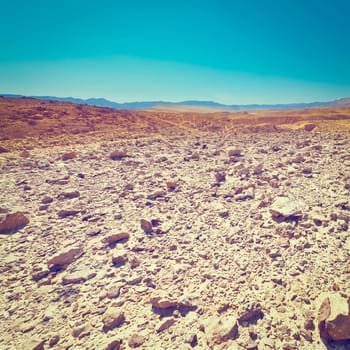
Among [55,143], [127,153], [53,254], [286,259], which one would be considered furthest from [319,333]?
[55,143]

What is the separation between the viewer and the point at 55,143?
11.8 meters

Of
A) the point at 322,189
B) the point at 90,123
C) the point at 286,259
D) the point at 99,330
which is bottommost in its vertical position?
the point at 99,330

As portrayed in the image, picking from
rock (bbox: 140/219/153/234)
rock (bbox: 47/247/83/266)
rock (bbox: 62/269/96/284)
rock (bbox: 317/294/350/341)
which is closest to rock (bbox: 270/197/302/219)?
rock (bbox: 317/294/350/341)

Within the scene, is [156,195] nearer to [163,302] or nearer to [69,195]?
[69,195]

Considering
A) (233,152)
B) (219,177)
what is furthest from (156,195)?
(233,152)

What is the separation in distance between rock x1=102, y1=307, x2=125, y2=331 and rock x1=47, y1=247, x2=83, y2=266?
4.47ft

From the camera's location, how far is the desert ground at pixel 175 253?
3213 mm

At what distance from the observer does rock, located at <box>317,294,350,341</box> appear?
2916 millimetres

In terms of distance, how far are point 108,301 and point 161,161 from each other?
21.5 ft

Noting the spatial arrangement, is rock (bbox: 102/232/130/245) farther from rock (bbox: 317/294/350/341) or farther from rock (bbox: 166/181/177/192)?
rock (bbox: 317/294/350/341)

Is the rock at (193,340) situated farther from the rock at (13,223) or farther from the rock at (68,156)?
the rock at (68,156)

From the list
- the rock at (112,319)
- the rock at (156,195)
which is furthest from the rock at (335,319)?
the rock at (156,195)

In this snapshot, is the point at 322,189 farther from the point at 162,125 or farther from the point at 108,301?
the point at 162,125

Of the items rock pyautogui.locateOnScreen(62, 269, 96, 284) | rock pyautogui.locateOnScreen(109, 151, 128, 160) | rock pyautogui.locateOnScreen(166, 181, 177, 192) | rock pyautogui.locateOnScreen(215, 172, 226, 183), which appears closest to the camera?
rock pyautogui.locateOnScreen(62, 269, 96, 284)
